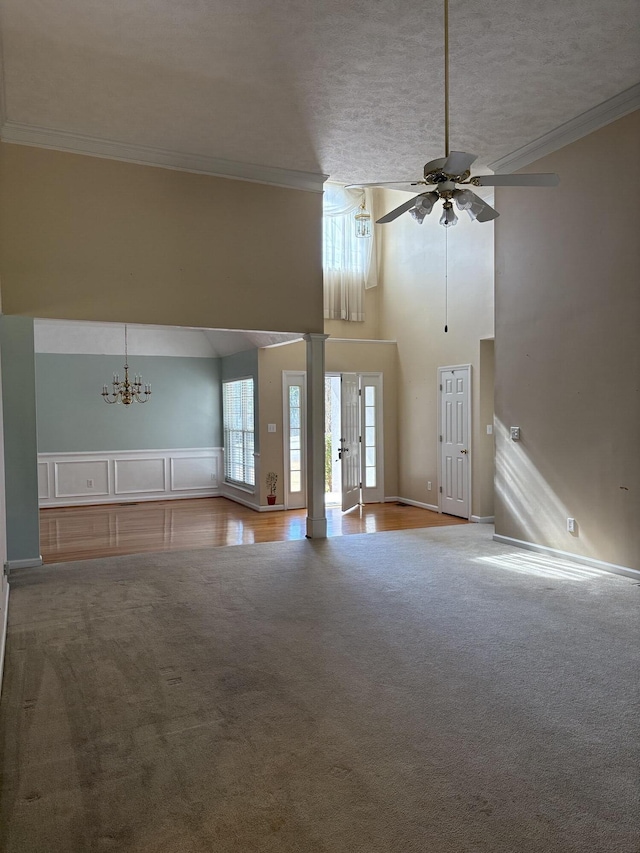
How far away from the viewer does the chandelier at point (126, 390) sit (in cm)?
976

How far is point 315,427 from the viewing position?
270 inches

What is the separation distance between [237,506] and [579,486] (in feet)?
18.3

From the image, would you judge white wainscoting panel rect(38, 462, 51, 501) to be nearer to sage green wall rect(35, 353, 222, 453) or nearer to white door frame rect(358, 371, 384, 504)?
sage green wall rect(35, 353, 222, 453)

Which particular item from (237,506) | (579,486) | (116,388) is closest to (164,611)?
(579,486)

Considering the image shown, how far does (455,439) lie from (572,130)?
13.4ft

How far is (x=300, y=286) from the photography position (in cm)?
671

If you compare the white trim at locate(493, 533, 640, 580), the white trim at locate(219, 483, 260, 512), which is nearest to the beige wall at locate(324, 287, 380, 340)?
the white trim at locate(219, 483, 260, 512)

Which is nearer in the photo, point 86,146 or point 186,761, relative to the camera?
point 186,761

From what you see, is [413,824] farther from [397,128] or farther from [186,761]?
[397,128]

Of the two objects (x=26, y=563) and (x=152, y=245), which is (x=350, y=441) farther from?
(x=26, y=563)

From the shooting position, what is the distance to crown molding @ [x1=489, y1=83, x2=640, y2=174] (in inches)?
196

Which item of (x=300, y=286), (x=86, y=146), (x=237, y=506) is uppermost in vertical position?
(x=86, y=146)

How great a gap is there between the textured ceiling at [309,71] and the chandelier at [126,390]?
4.71 metres

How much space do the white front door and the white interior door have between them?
1304 mm
